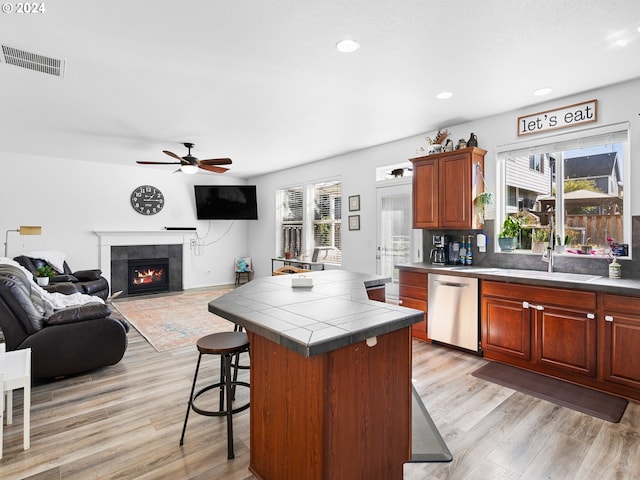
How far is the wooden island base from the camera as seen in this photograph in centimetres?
149

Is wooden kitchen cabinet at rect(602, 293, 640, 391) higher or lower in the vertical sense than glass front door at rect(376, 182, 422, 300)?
lower

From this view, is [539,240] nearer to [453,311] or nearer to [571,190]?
[571,190]

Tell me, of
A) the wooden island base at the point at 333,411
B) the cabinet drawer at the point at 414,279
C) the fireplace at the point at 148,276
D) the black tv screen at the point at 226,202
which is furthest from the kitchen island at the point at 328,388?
the black tv screen at the point at 226,202

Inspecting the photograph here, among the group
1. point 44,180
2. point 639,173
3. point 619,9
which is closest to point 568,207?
point 639,173

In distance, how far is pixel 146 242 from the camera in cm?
737

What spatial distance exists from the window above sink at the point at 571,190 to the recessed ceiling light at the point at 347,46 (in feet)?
7.84

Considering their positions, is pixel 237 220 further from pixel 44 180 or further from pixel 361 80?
pixel 361 80

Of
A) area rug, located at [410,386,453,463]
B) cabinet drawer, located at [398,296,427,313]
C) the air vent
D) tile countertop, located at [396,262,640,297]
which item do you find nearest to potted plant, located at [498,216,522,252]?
tile countertop, located at [396,262,640,297]

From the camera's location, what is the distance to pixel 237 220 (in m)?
8.67

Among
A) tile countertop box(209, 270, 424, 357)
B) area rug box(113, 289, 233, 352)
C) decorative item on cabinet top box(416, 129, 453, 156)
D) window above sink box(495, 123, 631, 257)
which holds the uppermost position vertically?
decorative item on cabinet top box(416, 129, 453, 156)

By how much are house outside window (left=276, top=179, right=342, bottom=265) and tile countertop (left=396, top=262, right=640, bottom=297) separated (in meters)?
2.68

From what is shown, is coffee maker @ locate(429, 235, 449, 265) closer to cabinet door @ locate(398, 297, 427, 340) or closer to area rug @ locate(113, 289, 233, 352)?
cabinet door @ locate(398, 297, 427, 340)

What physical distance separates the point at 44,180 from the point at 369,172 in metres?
5.96

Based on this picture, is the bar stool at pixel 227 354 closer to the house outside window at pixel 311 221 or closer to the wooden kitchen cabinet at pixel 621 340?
the wooden kitchen cabinet at pixel 621 340
